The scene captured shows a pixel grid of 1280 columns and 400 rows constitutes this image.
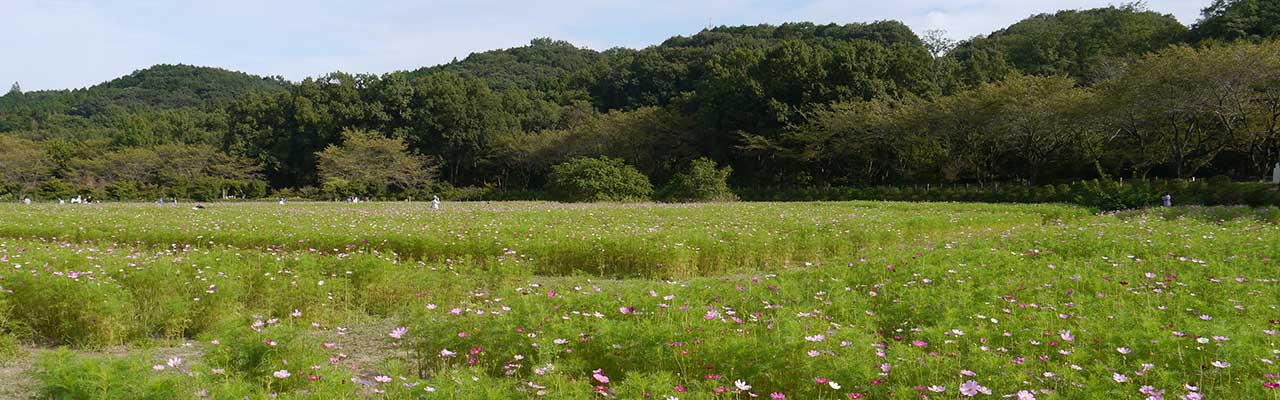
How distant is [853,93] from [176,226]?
3602 centimetres

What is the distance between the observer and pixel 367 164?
4944 cm

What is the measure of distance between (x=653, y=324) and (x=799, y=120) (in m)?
39.9

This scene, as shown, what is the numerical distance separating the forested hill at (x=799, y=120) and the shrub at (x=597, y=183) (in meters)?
8.73

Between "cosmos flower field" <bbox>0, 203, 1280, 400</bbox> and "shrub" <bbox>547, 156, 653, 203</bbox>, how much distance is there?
2358cm

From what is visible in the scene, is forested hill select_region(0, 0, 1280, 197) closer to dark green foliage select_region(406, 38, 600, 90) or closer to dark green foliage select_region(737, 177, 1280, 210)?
dark green foliage select_region(737, 177, 1280, 210)

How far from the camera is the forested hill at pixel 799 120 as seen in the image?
28.8 m

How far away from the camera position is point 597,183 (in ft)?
110

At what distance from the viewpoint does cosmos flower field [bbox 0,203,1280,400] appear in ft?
11.4

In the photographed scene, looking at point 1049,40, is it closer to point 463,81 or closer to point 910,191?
point 910,191

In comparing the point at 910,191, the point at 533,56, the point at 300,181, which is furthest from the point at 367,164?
the point at 533,56

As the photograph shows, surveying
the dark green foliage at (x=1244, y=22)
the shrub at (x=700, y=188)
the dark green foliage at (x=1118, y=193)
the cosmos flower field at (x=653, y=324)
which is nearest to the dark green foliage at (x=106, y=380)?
the cosmos flower field at (x=653, y=324)

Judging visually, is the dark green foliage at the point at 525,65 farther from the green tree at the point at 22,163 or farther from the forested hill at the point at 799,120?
the green tree at the point at 22,163

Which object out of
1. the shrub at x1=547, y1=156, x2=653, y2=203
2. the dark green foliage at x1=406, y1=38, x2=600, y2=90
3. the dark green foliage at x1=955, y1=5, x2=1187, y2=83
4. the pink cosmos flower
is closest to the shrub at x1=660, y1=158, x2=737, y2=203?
the shrub at x1=547, y1=156, x2=653, y2=203

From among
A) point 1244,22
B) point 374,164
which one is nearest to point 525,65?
point 374,164
